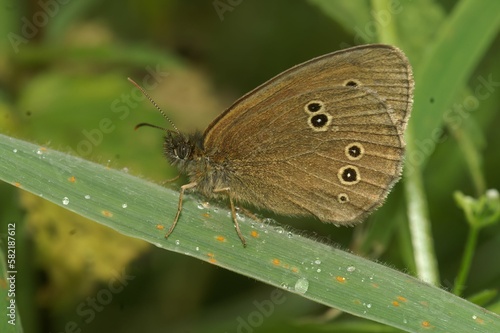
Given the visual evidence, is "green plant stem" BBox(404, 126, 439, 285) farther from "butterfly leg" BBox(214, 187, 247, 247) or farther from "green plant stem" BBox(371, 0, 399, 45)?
"butterfly leg" BBox(214, 187, 247, 247)

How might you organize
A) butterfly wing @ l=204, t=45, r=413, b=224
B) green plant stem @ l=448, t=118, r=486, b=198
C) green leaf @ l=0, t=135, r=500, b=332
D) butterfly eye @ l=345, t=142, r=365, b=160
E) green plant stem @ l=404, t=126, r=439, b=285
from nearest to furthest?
green leaf @ l=0, t=135, r=500, b=332
butterfly wing @ l=204, t=45, r=413, b=224
butterfly eye @ l=345, t=142, r=365, b=160
green plant stem @ l=404, t=126, r=439, b=285
green plant stem @ l=448, t=118, r=486, b=198

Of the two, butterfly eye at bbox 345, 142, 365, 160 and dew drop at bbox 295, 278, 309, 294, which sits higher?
butterfly eye at bbox 345, 142, 365, 160

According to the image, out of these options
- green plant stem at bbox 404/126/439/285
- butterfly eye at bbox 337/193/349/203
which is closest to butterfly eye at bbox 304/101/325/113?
butterfly eye at bbox 337/193/349/203

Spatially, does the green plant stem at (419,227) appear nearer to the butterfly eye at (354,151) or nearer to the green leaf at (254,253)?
the butterfly eye at (354,151)

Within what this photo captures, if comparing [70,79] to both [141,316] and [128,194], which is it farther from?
[128,194]

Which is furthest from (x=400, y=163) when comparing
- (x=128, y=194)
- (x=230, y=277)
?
(x=230, y=277)

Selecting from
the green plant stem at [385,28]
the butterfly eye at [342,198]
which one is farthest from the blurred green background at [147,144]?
the butterfly eye at [342,198]
